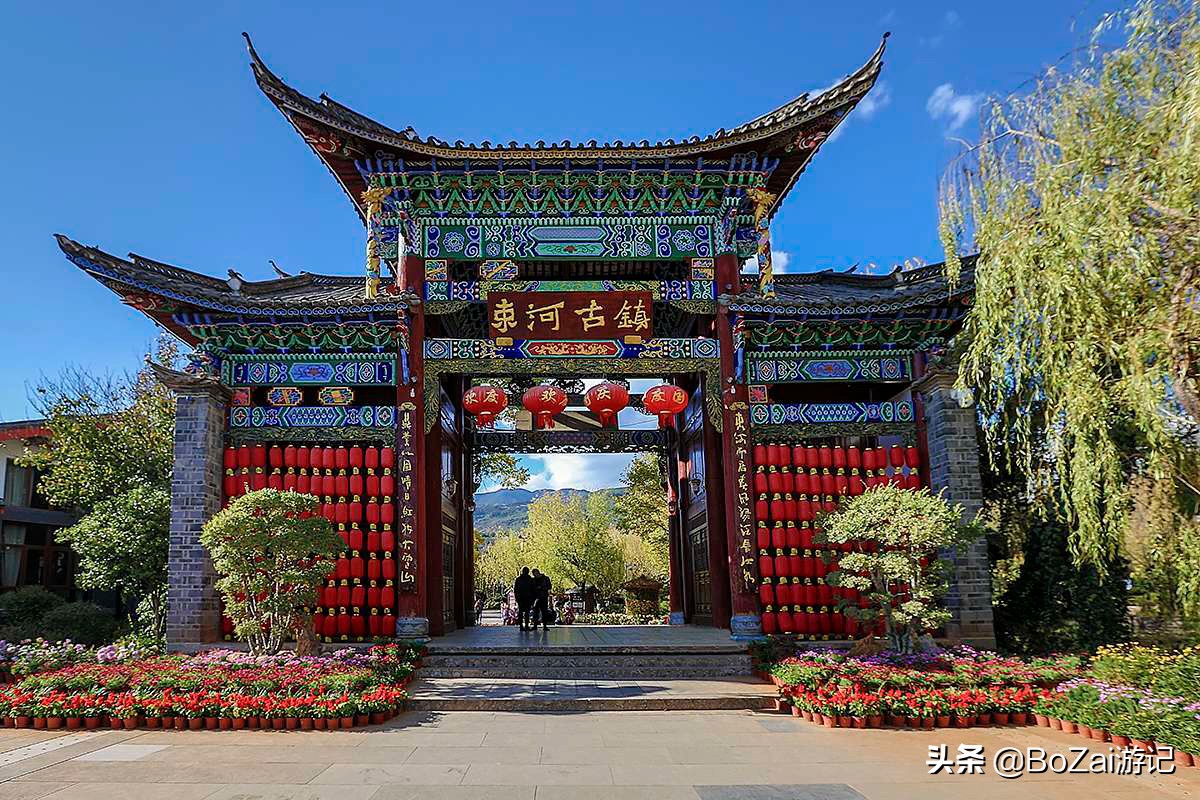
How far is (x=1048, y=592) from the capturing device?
11062 mm

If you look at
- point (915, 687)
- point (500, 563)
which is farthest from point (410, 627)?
point (500, 563)

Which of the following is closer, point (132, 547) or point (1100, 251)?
point (1100, 251)

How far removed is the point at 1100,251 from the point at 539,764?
590cm

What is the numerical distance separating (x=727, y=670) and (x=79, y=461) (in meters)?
13.0

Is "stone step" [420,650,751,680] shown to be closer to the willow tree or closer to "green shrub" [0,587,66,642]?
the willow tree

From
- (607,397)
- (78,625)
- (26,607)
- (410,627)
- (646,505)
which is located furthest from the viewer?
(646,505)

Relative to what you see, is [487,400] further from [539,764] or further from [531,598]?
[539,764]

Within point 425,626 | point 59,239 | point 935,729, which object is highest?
point 59,239

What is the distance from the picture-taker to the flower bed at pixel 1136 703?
6438mm

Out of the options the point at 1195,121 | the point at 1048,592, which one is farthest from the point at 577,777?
the point at 1048,592

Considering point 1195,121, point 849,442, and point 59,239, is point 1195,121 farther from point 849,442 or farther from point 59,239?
point 59,239

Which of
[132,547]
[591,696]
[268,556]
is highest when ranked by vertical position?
[132,547]

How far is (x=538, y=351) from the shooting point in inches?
477

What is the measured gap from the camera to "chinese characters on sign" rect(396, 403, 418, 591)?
37.7ft
